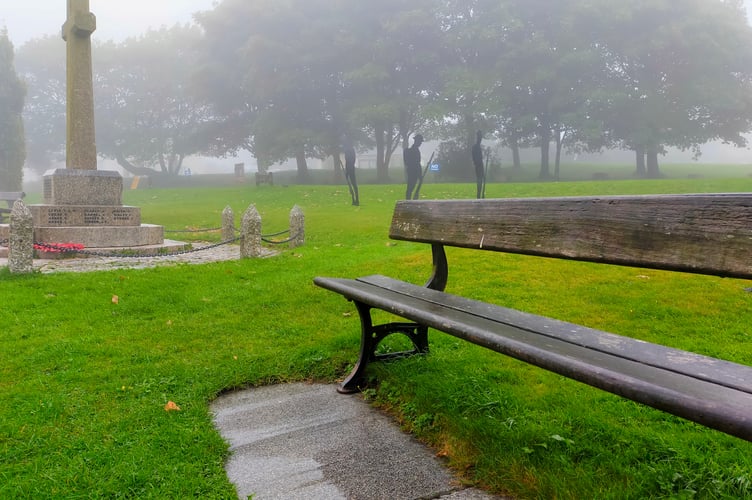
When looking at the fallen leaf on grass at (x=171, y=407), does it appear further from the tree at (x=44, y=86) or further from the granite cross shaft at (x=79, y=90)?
the tree at (x=44, y=86)

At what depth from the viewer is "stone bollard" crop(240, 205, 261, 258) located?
790 cm

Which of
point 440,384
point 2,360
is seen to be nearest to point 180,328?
point 2,360

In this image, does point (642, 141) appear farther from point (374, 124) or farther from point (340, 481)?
point (340, 481)

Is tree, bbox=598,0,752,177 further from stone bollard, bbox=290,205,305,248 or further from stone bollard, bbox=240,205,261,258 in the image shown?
stone bollard, bbox=240,205,261,258

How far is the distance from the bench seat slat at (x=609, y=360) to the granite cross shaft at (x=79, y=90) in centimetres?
973

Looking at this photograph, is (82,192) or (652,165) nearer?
(82,192)

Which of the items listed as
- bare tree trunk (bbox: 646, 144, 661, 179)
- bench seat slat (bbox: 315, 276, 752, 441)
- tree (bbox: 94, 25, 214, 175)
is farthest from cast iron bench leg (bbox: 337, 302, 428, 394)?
tree (bbox: 94, 25, 214, 175)

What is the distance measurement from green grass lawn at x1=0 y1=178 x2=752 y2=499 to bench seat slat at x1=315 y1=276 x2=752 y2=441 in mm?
498

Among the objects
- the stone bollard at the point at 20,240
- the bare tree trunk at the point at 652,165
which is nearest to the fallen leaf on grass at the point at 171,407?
the stone bollard at the point at 20,240

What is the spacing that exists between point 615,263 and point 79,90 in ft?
36.5

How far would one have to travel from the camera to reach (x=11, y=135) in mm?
31859

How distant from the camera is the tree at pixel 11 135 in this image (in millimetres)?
31672

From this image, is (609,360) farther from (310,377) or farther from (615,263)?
(310,377)

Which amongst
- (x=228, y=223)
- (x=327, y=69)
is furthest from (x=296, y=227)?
(x=327, y=69)
